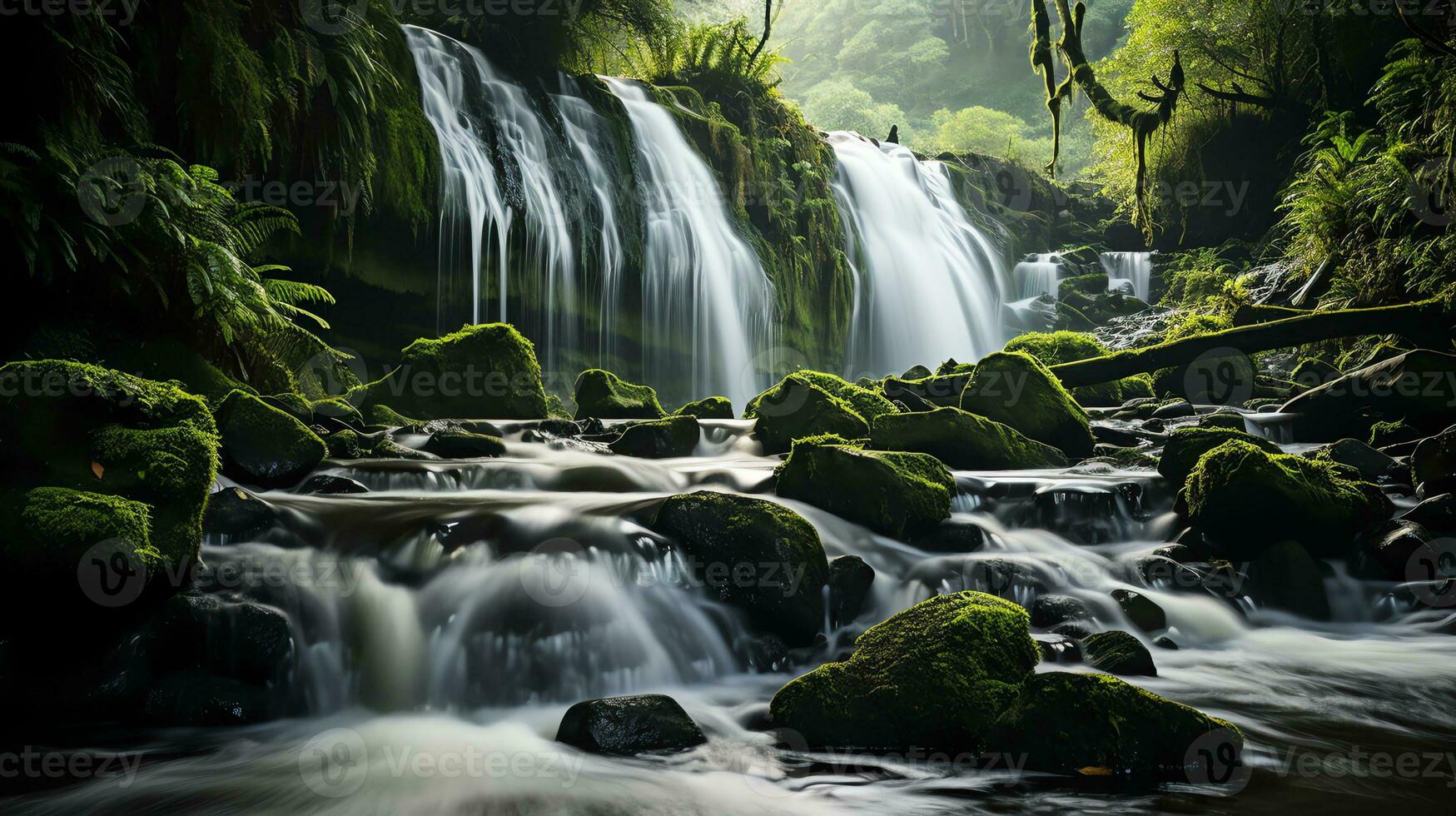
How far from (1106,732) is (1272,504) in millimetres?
3389

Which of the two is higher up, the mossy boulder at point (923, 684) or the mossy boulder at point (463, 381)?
the mossy boulder at point (463, 381)

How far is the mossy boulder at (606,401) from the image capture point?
1013 centimetres

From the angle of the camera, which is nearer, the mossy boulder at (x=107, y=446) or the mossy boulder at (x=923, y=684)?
the mossy boulder at (x=923, y=684)

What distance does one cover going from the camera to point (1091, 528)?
20.9 ft

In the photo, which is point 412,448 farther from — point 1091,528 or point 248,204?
point 1091,528

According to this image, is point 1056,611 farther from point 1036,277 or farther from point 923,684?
point 1036,277

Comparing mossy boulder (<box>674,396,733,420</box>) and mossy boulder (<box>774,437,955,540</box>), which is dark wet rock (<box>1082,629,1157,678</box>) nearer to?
mossy boulder (<box>774,437,955,540</box>)

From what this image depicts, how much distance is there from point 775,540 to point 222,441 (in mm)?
3734

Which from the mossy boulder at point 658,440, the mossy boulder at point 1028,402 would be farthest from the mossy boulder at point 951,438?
the mossy boulder at point 658,440

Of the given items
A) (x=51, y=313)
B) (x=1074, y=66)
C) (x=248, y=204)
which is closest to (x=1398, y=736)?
(x=51, y=313)

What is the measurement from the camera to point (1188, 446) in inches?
264

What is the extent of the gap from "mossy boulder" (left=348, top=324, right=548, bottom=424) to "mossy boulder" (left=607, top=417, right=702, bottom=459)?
187 cm

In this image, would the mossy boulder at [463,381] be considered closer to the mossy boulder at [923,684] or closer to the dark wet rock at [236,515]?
the dark wet rock at [236,515]

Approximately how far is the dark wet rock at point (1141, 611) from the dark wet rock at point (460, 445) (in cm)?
503
